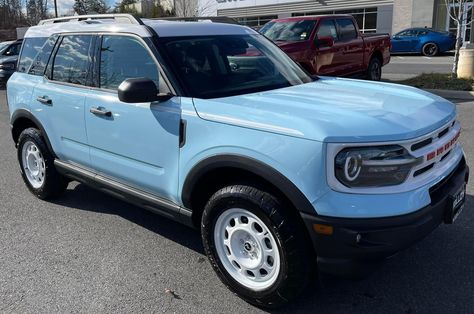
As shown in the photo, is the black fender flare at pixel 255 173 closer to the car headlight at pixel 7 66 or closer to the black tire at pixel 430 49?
the car headlight at pixel 7 66

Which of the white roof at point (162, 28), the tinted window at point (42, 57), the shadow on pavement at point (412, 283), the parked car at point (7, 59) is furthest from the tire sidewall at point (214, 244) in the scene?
the parked car at point (7, 59)

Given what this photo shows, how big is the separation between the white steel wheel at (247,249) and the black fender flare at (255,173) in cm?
30

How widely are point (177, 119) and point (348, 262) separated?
58.7 inches

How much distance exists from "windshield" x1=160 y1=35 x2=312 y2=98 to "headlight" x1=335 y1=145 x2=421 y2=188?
3.87ft

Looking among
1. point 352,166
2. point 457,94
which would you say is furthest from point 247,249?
point 457,94

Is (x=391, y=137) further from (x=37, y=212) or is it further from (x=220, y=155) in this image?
(x=37, y=212)

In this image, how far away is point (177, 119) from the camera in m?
3.35

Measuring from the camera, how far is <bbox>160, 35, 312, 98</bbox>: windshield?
11.6 ft

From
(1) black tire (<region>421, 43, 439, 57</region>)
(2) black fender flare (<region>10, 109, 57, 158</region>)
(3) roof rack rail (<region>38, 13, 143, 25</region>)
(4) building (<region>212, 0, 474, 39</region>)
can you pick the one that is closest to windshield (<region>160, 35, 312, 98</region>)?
(3) roof rack rail (<region>38, 13, 143, 25</region>)

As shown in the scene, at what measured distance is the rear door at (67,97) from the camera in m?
4.27

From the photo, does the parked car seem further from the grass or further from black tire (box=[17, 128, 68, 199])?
A: the grass

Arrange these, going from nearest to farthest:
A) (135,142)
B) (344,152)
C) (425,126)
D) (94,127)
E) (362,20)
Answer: (344,152) < (425,126) < (135,142) < (94,127) < (362,20)

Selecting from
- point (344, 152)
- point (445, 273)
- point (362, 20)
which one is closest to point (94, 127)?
point (344, 152)

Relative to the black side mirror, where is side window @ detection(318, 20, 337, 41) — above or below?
above
